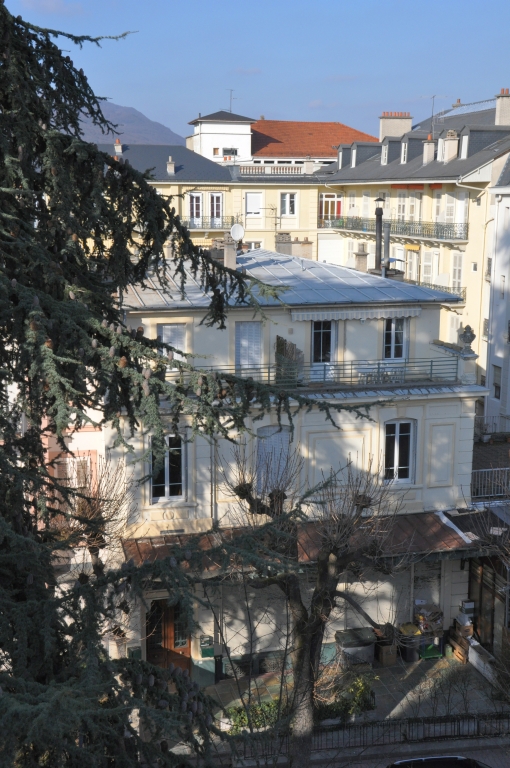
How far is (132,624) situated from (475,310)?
30.5 m

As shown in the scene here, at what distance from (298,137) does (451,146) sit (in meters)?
29.1

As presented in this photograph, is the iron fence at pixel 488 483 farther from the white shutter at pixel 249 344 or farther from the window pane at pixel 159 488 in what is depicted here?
the window pane at pixel 159 488

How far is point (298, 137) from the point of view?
252 ft

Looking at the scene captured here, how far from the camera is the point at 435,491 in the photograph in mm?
25234

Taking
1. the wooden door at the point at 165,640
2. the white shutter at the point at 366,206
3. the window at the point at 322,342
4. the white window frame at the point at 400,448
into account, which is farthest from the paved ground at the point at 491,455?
the white shutter at the point at 366,206

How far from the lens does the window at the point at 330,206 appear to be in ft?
211

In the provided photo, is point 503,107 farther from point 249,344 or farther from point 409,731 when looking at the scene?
point 409,731

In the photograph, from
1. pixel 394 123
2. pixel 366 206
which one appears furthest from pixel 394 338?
pixel 394 123

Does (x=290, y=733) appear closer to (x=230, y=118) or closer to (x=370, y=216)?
(x=370, y=216)

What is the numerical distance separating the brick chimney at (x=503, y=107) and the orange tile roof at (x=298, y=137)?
2454 cm

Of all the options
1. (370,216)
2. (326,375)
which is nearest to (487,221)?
(370,216)

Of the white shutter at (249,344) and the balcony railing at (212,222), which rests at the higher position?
the balcony railing at (212,222)

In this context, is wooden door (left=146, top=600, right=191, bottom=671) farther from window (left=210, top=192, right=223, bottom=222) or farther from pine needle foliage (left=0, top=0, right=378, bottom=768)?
window (left=210, top=192, right=223, bottom=222)

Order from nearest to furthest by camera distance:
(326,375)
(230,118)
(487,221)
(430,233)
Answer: (326,375) → (487,221) → (430,233) → (230,118)
